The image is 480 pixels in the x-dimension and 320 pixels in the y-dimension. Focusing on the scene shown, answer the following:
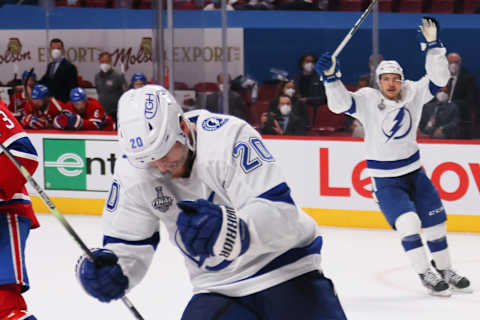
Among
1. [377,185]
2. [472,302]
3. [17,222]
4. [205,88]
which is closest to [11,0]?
[205,88]

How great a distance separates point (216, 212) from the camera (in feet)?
6.86

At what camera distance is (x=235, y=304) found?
8.03 feet

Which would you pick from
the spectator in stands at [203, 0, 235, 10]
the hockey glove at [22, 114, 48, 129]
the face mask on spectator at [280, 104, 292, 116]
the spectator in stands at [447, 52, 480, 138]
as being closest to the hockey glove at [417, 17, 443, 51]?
the spectator in stands at [447, 52, 480, 138]

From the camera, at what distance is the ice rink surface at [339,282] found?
15.9 feet

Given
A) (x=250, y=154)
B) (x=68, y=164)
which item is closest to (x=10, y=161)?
(x=250, y=154)

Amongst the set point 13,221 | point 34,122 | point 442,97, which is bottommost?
point 34,122

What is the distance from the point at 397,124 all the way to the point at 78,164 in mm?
Result: 3564

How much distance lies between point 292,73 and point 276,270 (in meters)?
5.82

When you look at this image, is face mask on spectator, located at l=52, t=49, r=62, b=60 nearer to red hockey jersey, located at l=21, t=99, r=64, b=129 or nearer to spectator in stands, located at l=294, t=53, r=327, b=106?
red hockey jersey, located at l=21, t=99, r=64, b=129

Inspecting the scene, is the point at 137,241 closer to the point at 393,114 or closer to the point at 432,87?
the point at 393,114

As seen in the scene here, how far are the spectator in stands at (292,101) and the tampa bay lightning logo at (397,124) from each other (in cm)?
232

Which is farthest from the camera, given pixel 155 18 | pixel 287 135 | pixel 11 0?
pixel 11 0

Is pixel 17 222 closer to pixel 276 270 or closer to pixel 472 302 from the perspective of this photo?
pixel 276 270

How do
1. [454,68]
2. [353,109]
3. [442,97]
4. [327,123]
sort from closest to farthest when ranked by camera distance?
[353,109], [442,97], [454,68], [327,123]
